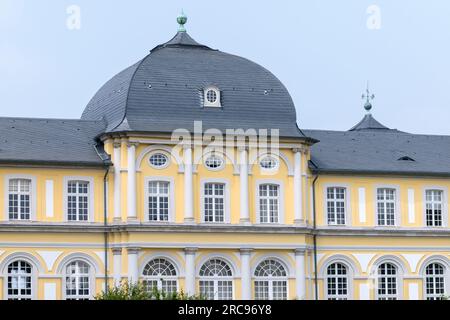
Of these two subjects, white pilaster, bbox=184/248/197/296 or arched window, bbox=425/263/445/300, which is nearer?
white pilaster, bbox=184/248/197/296

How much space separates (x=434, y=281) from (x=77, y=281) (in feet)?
59.1

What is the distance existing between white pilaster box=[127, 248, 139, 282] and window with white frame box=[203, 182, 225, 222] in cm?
395

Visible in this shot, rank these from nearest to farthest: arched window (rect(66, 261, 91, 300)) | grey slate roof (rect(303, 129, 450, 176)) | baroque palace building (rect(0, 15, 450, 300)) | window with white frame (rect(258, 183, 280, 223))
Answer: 1. arched window (rect(66, 261, 91, 300))
2. baroque palace building (rect(0, 15, 450, 300))
3. window with white frame (rect(258, 183, 280, 223))
4. grey slate roof (rect(303, 129, 450, 176))

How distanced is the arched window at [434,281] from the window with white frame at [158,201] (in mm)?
13979

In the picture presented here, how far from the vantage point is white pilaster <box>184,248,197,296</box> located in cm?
4869

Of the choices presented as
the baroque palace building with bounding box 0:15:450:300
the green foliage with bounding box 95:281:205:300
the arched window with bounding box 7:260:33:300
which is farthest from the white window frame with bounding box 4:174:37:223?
the green foliage with bounding box 95:281:205:300

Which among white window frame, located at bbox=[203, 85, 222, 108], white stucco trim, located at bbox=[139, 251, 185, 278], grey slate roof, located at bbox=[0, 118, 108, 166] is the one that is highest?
→ white window frame, located at bbox=[203, 85, 222, 108]

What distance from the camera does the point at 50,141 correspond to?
166 ft

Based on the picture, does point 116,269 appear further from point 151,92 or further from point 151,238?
point 151,92

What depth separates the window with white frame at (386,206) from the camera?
54031 mm

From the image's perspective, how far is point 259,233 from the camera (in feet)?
165

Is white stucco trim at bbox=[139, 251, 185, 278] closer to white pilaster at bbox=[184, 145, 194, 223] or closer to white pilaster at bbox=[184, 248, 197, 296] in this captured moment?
white pilaster at bbox=[184, 248, 197, 296]

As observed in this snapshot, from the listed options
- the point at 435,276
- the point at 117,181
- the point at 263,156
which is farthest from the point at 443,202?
the point at 117,181

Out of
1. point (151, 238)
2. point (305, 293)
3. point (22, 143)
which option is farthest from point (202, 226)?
point (22, 143)
